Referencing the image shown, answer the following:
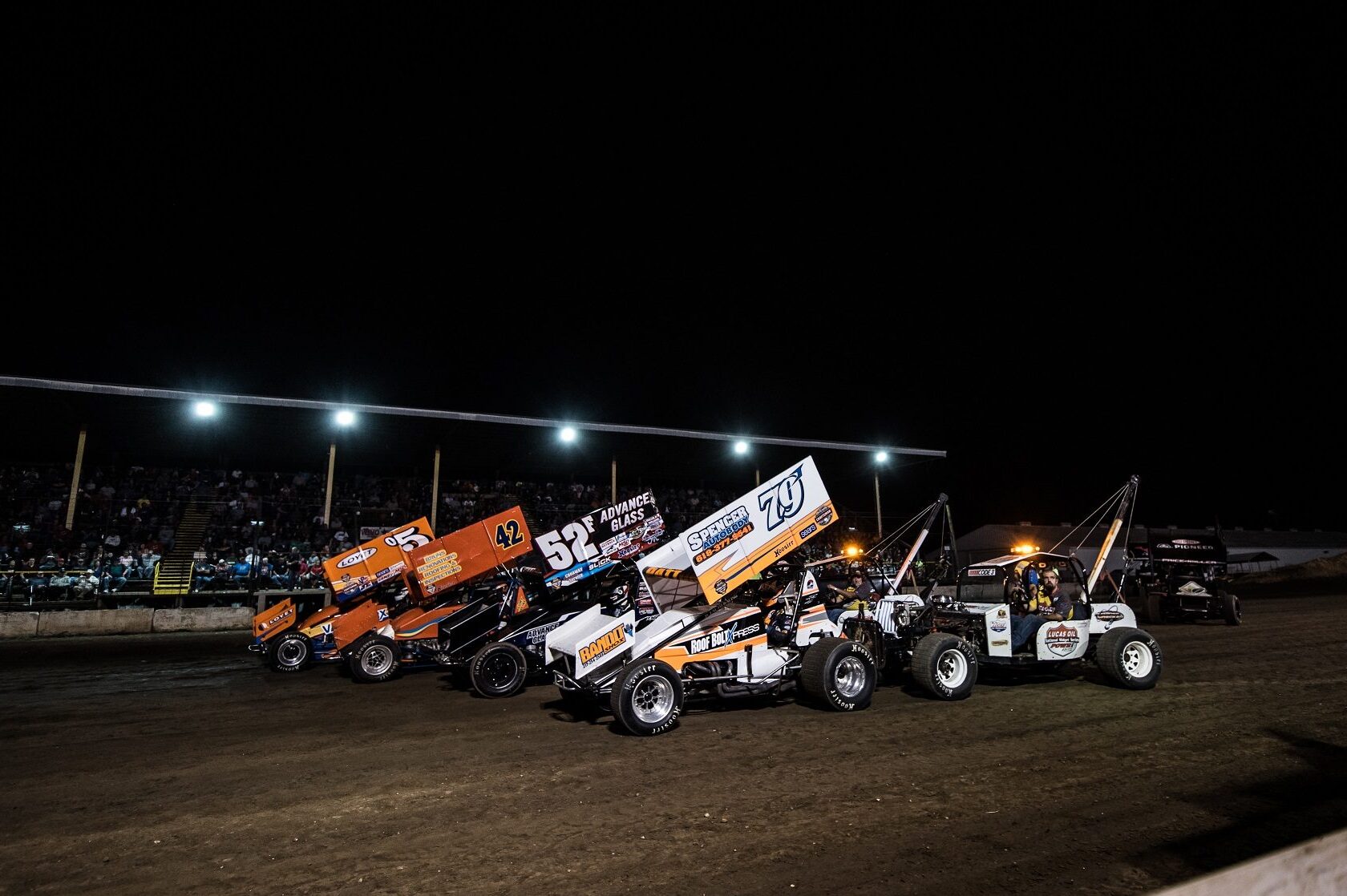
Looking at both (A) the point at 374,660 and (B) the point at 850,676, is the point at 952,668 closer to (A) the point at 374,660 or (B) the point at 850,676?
(B) the point at 850,676

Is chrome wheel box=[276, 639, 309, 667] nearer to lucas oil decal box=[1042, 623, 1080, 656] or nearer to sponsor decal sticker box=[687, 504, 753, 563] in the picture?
sponsor decal sticker box=[687, 504, 753, 563]

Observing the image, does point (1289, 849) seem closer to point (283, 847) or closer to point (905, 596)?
point (283, 847)

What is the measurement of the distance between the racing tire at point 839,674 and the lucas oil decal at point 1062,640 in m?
2.52

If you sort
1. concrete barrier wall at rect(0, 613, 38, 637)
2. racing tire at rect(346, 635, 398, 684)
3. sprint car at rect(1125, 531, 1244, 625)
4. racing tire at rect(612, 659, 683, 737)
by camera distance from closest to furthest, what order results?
racing tire at rect(612, 659, 683, 737) → racing tire at rect(346, 635, 398, 684) → sprint car at rect(1125, 531, 1244, 625) → concrete barrier wall at rect(0, 613, 38, 637)

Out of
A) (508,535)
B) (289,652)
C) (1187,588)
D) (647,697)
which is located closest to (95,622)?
(289,652)

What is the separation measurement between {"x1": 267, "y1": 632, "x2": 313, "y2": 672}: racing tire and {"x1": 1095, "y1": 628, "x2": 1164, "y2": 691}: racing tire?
38.7ft

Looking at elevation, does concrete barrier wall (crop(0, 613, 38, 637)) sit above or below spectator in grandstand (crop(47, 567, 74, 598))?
below

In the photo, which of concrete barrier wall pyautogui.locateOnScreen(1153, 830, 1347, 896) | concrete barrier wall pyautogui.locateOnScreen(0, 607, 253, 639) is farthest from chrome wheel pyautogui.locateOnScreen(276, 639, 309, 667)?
concrete barrier wall pyautogui.locateOnScreen(1153, 830, 1347, 896)

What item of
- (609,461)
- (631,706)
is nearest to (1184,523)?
(609,461)

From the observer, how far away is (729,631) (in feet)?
25.2

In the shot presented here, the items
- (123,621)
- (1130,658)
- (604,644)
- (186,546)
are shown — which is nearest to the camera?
(604,644)

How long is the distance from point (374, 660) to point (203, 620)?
11.6 metres

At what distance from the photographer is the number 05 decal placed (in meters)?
12.1

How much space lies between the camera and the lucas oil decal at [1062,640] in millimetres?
8797
